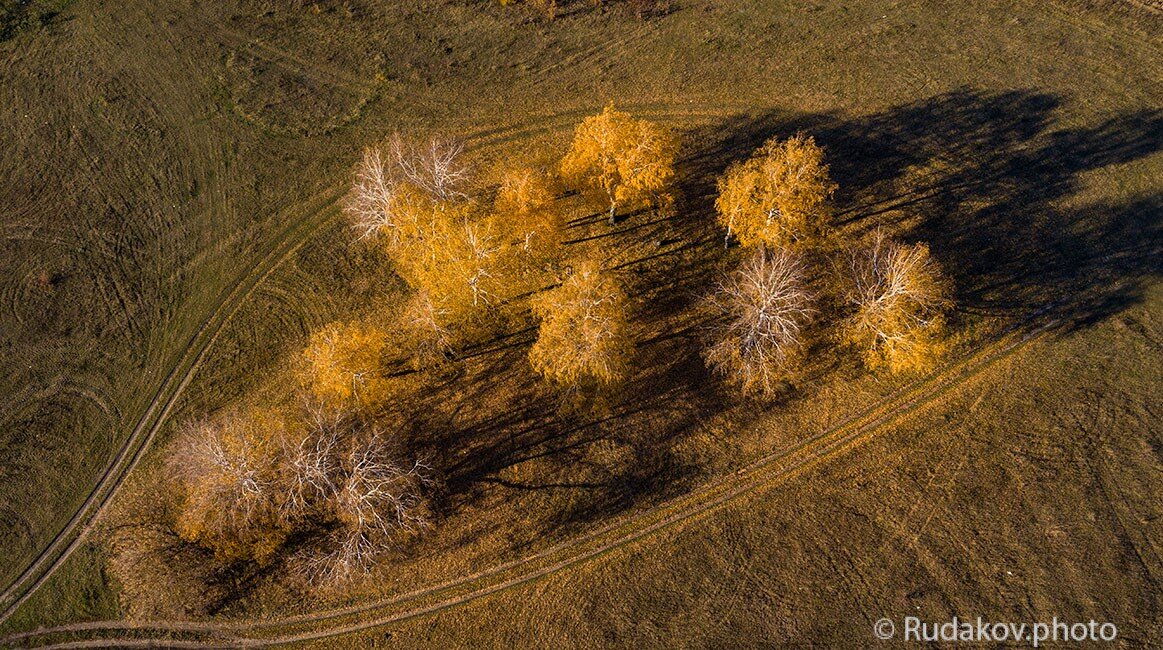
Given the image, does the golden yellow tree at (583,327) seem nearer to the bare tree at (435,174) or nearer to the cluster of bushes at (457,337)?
the cluster of bushes at (457,337)

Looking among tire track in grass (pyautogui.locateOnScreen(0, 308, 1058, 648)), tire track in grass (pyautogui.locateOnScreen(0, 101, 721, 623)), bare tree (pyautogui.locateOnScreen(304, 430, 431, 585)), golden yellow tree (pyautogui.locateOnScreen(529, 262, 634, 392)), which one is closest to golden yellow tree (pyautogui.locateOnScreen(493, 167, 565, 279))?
golden yellow tree (pyautogui.locateOnScreen(529, 262, 634, 392))

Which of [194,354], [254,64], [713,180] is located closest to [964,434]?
[713,180]

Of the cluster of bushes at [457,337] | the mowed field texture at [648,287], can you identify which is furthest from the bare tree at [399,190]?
the mowed field texture at [648,287]

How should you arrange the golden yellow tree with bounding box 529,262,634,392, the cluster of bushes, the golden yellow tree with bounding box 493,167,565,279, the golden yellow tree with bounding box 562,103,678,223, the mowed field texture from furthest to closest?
the golden yellow tree with bounding box 562,103,678,223, the golden yellow tree with bounding box 493,167,565,279, the mowed field texture, the golden yellow tree with bounding box 529,262,634,392, the cluster of bushes

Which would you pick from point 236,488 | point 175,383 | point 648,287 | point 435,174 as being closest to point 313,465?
point 236,488

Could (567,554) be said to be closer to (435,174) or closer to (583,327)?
(583,327)

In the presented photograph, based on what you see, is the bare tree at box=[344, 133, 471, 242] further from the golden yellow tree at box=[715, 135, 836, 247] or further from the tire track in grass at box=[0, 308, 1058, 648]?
the tire track in grass at box=[0, 308, 1058, 648]

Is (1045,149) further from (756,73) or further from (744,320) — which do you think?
(744,320)
